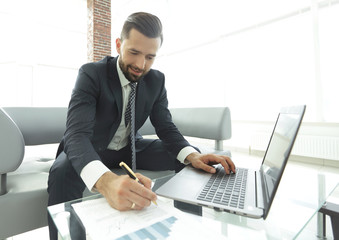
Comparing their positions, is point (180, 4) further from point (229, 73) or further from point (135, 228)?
point (135, 228)

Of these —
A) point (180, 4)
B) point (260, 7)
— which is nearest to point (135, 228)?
point (260, 7)

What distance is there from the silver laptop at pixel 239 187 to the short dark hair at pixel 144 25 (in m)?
0.73

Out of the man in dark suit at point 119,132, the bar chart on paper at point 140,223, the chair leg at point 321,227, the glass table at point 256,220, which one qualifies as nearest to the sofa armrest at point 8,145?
the man in dark suit at point 119,132

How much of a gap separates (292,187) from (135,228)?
878 millimetres

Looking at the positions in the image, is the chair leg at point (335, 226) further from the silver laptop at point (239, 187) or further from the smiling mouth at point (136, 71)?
the smiling mouth at point (136, 71)

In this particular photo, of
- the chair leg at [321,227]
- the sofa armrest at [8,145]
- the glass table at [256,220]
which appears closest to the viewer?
the glass table at [256,220]

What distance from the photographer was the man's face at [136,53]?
3.52ft

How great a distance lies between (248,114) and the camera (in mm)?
4445

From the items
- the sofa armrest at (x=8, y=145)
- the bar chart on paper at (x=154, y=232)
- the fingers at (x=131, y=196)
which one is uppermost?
the sofa armrest at (x=8, y=145)

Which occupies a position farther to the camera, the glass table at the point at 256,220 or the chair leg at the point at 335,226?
the chair leg at the point at 335,226

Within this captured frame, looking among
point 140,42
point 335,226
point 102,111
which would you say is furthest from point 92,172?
point 335,226

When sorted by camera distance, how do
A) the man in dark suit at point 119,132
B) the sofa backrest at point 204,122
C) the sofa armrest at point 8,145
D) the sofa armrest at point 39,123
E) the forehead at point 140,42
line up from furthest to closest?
the sofa backrest at point 204,122, the sofa armrest at point 39,123, the forehead at point 140,42, the sofa armrest at point 8,145, the man in dark suit at point 119,132

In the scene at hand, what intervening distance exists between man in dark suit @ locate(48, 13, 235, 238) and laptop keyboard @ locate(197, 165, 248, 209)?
0.22 ft

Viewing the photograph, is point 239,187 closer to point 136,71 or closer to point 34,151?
point 136,71
